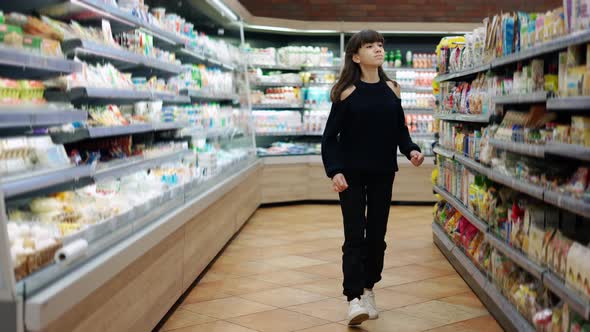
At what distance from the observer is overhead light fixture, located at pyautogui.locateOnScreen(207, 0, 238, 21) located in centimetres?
635

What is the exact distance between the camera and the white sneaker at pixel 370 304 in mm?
3870

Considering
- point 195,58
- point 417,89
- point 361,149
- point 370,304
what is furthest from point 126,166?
point 417,89

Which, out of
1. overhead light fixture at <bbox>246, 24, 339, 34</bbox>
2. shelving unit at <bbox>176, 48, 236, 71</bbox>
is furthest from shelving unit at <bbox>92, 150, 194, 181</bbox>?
overhead light fixture at <bbox>246, 24, 339, 34</bbox>

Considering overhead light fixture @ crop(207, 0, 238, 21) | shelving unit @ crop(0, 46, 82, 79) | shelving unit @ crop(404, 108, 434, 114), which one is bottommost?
shelving unit @ crop(404, 108, 434, 114)

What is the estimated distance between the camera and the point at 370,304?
3895mm

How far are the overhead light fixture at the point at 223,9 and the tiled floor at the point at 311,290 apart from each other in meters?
2.26

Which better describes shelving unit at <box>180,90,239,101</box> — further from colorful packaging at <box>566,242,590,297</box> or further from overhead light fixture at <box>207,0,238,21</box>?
colorful packaging at <box>566,242,590,297</box>

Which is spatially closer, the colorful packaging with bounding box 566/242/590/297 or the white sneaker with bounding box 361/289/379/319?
the colorful packaging with bounding box 566/242/590/297

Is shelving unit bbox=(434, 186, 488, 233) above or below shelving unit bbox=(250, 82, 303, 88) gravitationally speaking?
below

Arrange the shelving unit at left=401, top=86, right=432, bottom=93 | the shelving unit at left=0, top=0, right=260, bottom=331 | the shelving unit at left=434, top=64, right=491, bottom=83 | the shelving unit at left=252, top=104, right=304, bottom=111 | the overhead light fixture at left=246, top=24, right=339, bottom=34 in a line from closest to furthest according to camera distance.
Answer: the shelving unit at left=0, top=0, right=260, bottom=331 < the shelving unit at left=434, top=64, right=491, bottom=83 < the overhead light fixture at left=246, top=24, right=339, bottom=34 < the shelving unit at left=252, top=104, right=304, bottom=111 < the shelving unit at left=401, top=86, right=432, bottom=93

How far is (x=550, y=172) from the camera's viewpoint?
10.2 ft

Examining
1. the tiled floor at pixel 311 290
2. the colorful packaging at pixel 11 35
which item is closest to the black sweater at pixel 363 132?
the tiled floor at pixel 311 290

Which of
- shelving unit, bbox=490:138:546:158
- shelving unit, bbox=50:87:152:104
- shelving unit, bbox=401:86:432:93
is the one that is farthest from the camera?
shelving unit, bbox=401:86:432:93

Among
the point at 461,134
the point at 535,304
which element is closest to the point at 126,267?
the point at 535,304
